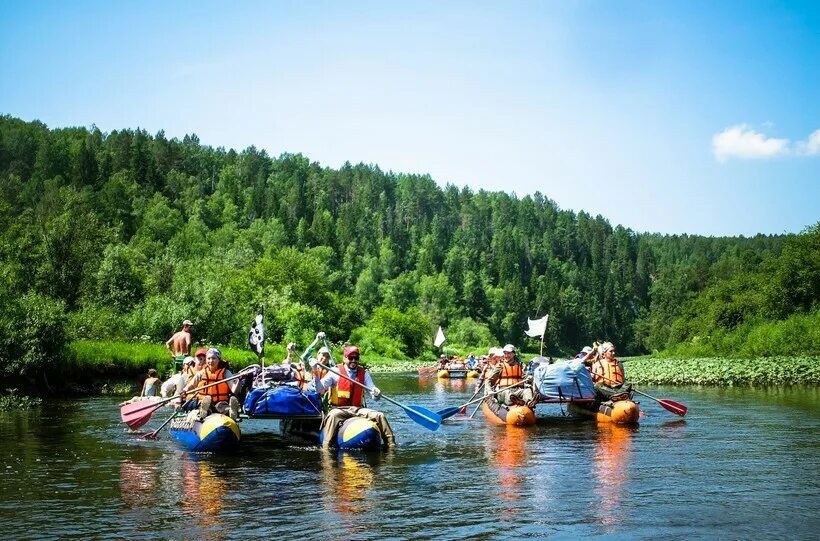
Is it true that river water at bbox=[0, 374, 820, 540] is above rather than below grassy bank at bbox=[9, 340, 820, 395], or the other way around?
below

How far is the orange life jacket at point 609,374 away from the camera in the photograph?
80.9 feet

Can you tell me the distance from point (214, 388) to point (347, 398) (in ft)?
9.95

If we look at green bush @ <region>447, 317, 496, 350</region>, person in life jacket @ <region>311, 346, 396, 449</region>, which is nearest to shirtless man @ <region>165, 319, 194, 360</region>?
person in life jacket @ <region>311, 346, 396, 449</region>

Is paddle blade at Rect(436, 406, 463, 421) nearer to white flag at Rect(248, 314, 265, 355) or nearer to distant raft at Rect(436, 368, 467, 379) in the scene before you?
white flag at Rect(248, 314, 265, 355)

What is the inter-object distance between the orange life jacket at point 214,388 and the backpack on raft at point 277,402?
0.82 m

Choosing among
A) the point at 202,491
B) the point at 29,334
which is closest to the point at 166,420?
the point at 202,491

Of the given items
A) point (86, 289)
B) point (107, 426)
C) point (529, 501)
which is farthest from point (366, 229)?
point (529, 501)

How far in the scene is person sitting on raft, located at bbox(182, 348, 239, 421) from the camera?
18.5 meters

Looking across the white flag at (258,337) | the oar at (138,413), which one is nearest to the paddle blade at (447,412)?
the white flag at (258,337)

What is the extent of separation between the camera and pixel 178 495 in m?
13.4

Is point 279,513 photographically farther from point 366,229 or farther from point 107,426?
point 366,229

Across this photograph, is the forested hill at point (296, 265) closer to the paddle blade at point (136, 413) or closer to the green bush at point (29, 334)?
the green bush at point (29, 334)

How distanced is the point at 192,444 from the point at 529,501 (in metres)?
8.29

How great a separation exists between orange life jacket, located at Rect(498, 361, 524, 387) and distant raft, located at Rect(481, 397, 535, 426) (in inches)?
26.0
